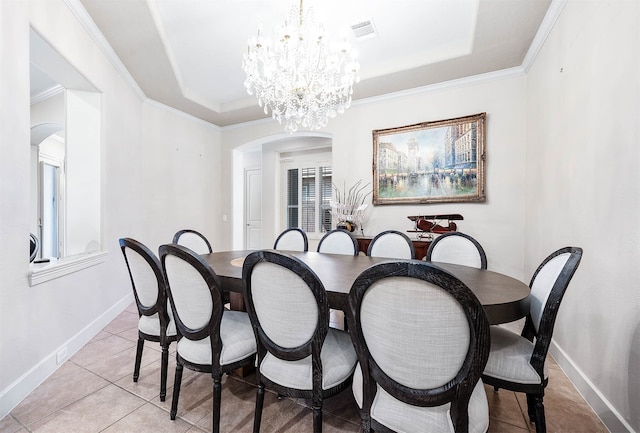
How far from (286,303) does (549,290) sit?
1202mm

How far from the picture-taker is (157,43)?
2945 millimetres

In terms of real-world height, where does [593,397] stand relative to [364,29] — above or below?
below

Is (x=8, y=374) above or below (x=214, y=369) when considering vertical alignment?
below

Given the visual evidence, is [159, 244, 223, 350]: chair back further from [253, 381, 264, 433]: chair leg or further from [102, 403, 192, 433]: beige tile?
[102, 403, 192, 433]: beige tile

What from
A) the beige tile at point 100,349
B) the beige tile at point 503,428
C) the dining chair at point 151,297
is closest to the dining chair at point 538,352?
the beige tile at point 503,428

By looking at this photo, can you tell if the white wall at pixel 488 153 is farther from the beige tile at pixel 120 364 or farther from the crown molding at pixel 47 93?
the crown molding at pixel 47 93

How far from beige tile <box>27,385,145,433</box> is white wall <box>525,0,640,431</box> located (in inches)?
106

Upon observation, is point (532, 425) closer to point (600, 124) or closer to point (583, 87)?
point (600, 124)

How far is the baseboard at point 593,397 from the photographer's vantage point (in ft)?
5.00

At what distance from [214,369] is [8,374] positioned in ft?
4.36

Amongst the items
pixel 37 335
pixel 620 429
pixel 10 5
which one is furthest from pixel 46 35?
pixel 620 429

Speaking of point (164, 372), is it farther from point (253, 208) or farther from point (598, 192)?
point (253, 208)

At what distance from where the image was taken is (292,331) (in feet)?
4.20

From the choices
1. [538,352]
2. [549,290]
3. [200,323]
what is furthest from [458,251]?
[200,323]
